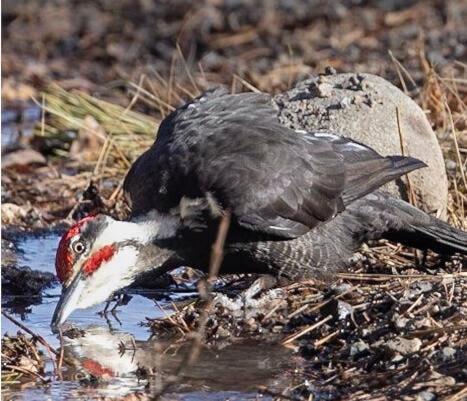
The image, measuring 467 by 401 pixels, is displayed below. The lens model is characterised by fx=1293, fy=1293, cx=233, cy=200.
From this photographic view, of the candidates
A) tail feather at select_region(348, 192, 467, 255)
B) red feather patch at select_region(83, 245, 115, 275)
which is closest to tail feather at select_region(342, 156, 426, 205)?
tail feather at select_region(348, 192, 467, 255)

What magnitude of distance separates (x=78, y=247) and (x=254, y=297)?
92cm

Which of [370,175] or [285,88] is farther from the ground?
[370,175]

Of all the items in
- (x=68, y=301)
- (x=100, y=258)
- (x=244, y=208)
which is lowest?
(x=68, y=301)

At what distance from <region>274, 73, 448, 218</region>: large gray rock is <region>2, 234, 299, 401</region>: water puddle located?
1310mm

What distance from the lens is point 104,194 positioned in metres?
8.24

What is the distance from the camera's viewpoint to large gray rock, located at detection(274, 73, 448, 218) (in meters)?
6.80

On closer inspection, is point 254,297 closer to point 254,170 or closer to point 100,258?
point 254,170

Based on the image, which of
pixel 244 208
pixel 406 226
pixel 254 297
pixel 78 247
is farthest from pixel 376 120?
pixel 78 247

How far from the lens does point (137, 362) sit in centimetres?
546

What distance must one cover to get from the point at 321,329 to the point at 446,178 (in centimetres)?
172

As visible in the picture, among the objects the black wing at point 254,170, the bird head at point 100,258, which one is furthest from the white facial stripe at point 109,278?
the black wing at point 254,170

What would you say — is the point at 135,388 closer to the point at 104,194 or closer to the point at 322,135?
the point at 322,135

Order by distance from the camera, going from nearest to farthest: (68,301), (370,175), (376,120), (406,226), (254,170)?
(68,301) < (254,170) < (370,175) < (406,226) < (376,120)

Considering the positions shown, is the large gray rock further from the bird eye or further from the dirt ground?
the bird eye
